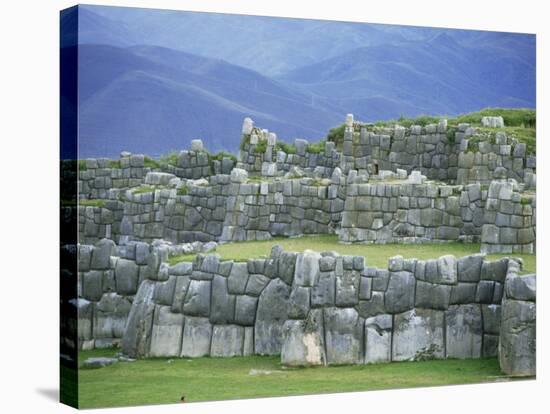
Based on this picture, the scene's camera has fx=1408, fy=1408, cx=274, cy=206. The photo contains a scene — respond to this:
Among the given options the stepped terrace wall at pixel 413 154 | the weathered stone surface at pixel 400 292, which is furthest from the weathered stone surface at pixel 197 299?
the weathered stone surface at pixel 400 292

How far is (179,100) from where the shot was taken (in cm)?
2102

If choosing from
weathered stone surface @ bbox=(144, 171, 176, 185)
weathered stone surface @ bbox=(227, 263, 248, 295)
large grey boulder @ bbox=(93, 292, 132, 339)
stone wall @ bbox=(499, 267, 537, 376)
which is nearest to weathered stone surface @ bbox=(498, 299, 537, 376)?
stone wall @ bbox=(499, 267, 537, 376)

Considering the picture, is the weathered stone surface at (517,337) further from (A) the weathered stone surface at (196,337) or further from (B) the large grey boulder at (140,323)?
(B) the large grey boulder at (140,323)

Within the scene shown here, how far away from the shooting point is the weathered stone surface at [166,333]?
20.7 meters

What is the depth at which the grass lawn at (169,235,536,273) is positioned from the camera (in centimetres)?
2166

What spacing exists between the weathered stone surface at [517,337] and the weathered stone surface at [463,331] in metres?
0.43

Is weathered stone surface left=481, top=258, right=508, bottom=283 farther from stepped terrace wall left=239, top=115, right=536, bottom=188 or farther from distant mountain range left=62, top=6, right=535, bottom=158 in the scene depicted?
distant mountain range left=62, top=6, right=535, bottom=158

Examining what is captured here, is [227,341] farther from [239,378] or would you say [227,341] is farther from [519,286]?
[519,286]

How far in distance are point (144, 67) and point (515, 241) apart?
665 cm

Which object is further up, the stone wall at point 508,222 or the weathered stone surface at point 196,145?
the weathered stone surface at point 196,145

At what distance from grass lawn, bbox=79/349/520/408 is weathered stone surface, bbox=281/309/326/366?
14 cm

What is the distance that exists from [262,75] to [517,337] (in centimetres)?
564

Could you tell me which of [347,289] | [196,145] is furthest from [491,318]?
[196,145]

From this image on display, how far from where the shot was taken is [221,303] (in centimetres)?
2106
